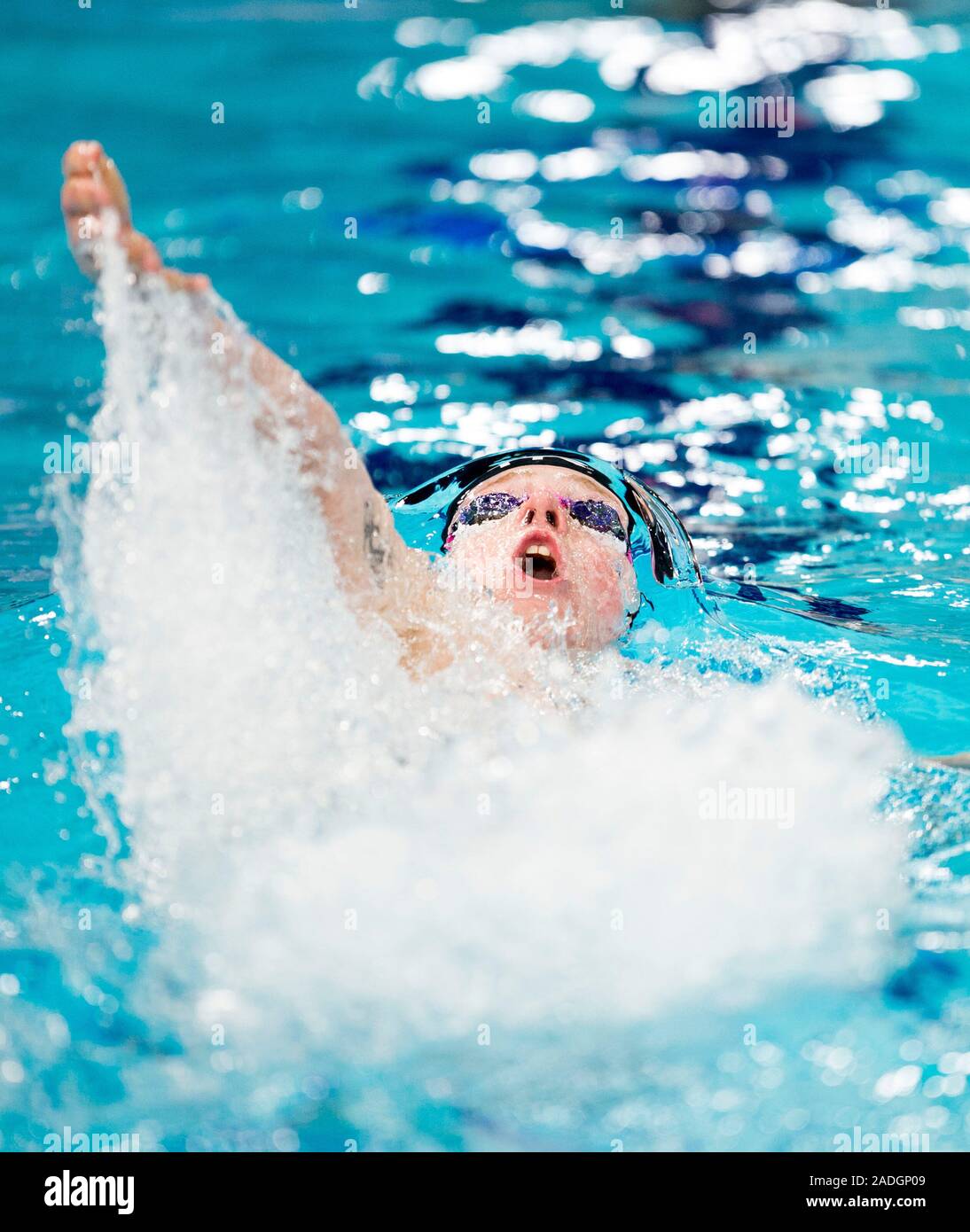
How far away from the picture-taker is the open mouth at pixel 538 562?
3.11 m

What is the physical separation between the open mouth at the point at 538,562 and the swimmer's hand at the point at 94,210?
107 cm

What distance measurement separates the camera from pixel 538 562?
10.5ft

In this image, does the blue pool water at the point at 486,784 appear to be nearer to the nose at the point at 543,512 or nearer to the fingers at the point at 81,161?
the fingers at the point at 81,161

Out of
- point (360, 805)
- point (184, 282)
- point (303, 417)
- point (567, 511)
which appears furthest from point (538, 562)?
point (184, 282)

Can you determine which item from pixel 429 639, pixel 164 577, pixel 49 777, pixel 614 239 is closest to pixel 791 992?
pixel 429 639

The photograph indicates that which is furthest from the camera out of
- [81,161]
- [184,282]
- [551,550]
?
[551,550]

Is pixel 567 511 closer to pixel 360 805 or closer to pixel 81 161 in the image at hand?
pixel 360 805

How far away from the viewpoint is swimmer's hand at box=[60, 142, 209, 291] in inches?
88.4

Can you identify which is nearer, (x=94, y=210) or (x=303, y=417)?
(x=94, y=210)

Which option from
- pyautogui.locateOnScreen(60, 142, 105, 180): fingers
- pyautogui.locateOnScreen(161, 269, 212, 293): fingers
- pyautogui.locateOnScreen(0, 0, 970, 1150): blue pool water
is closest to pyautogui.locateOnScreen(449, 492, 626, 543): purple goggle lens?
pyautogui.locateOnScreen(0, 0, 970, 1150): blue pool water

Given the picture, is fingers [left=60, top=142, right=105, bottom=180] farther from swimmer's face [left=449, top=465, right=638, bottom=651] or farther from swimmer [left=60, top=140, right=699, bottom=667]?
swimmer's face [left=449, top=465, right=638, bottom=651]

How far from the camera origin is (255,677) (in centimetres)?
273

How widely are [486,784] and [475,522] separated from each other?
1.02 meters

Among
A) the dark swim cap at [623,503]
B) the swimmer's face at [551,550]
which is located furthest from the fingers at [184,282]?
the dark swim cap at [623,503]
